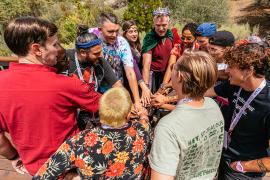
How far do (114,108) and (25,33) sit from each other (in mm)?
643

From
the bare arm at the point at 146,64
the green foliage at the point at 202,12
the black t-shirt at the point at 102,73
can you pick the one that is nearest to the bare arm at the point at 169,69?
the bare arm at the point at 146,64

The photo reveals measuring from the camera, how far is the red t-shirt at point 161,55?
394cm

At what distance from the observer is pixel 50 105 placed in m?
1.71

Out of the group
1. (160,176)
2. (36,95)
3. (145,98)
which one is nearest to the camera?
(160,176)

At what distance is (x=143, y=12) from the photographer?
9.85 metres

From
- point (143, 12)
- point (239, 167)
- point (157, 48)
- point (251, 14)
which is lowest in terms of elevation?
point (251, 14)

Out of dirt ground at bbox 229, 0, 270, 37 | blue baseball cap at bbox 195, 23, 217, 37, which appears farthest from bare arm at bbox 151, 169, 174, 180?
dirt ground at bbox 229, 0, 270, 37

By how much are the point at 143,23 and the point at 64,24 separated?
326 cm

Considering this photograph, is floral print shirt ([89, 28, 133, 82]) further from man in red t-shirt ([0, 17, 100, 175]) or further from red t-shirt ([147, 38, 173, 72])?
man in red t-shirt ([0, 17, 100, 175])

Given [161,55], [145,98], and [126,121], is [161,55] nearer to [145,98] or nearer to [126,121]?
[145,98]

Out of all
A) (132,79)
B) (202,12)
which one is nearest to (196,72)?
(132,79)

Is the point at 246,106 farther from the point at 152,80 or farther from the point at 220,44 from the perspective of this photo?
the point at 152,80

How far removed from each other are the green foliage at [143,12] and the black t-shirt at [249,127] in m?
7.95

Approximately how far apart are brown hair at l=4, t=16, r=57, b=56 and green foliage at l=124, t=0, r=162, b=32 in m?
8.28
